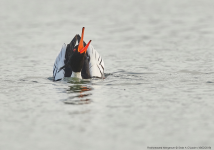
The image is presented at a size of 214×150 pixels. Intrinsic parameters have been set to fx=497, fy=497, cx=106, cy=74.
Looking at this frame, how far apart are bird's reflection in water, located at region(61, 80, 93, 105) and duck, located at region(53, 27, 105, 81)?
1.35 feet

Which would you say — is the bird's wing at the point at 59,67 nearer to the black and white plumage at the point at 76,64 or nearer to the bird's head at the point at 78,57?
the black and white plumage at the point at 76,64

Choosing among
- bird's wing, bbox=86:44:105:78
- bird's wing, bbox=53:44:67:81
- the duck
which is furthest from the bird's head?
bird's wing, bbox=86:44:105:78

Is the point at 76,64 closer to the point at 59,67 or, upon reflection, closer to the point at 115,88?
the point at 59,67

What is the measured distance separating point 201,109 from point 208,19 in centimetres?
1748

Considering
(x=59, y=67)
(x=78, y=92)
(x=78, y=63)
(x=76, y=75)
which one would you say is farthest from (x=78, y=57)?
(x=78, y=92)

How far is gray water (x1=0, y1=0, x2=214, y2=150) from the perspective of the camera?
25.3 feet

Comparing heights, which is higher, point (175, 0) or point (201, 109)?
point (175, 0)

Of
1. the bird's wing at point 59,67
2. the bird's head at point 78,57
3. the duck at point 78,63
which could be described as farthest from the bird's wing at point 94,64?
the bird's wing at point 59,67

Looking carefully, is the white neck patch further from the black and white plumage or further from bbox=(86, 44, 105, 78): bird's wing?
bbox=(86, 44, 105, 78): bird's wing

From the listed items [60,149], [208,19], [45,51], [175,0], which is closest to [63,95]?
[60,149]

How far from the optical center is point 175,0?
37.6 m

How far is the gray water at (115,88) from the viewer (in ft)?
25.3

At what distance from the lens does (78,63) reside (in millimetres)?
12914

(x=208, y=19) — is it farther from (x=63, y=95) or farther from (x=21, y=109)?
(x=21, y=109)
